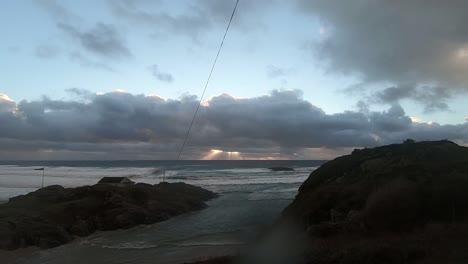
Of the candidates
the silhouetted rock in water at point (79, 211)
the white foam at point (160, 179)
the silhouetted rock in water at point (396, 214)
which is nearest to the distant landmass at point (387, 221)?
the silhouetted rock in water at point (396, 214)

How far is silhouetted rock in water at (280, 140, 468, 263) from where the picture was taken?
9891mm

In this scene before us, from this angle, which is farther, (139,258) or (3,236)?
(3,236)

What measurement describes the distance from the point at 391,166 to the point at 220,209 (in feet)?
55.5

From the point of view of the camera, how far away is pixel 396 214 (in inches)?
518

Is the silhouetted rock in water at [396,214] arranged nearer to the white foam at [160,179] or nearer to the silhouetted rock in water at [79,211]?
the silhouetted rock in water at [79,211]

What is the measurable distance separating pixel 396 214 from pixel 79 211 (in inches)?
843

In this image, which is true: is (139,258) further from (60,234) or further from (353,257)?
(353,257)

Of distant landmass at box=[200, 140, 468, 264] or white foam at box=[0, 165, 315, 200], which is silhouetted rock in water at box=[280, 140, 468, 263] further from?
white foam at box=[0, 165, 315, 200]

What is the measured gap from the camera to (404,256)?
946 centimetres

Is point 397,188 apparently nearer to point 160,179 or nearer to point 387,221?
point 387,221

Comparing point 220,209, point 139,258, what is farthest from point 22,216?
point 220,209

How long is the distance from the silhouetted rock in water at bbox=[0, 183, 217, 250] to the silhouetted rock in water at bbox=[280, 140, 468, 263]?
12.4 meters

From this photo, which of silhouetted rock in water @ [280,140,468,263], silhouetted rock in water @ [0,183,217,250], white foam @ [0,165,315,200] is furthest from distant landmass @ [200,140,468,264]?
white foam @ [0,165,315,200]

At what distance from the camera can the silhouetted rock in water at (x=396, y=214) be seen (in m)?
9.89
